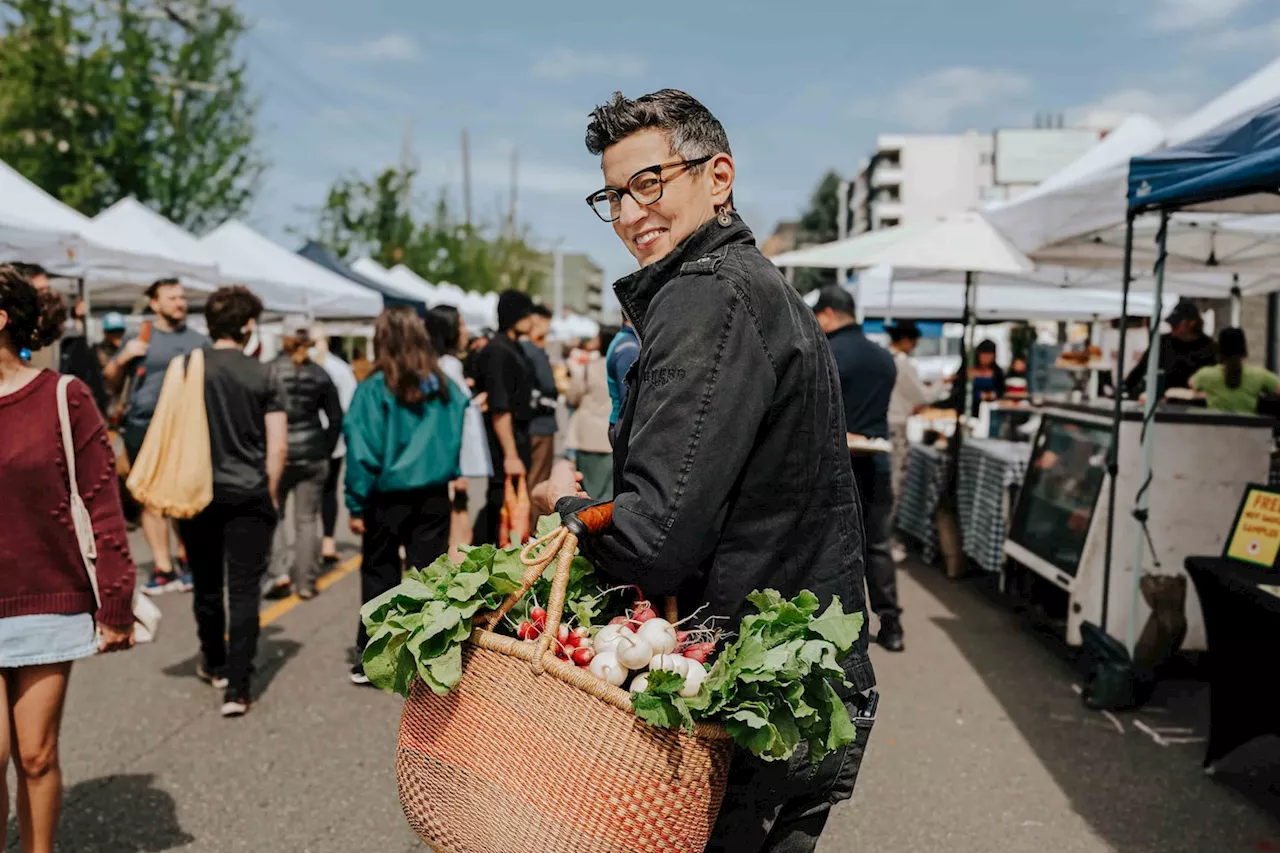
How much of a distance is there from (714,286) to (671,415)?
0.75 feet

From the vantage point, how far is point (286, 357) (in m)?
7.57

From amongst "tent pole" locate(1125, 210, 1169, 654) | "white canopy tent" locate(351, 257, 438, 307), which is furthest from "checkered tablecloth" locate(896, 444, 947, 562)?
"white canopy tent" locate(351, 257, 438, 307)

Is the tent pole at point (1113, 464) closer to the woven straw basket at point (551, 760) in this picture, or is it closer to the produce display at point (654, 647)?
the produce display at point (654, 647)

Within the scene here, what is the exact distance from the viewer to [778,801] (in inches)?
73.2

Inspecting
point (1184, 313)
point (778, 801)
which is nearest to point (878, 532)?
point (778, 801)

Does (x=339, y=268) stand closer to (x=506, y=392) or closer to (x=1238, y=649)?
(x=506, y=392)

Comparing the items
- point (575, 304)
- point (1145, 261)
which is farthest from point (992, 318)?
point (575, 304)

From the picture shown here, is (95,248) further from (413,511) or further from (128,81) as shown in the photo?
(128,81)

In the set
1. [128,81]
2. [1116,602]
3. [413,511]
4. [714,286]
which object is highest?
[128,81]

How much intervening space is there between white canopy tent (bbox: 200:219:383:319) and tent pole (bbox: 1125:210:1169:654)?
10.2 metres

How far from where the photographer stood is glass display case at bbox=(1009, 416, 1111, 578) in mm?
6371

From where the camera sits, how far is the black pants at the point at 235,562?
17.2ft

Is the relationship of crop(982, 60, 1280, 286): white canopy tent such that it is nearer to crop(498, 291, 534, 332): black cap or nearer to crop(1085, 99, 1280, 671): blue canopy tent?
crop(1085, 99, 1280, 671): blue canopy tent

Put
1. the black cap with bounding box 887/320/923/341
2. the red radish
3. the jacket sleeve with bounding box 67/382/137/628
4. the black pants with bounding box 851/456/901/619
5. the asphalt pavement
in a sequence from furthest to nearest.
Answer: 1. the black cap with bounding box 887/320/923/341
2. the black pants with bounding box 851/456/901/619
3. the asphalt pavement
4. the jacket sleeve with bounding box 67/382/137/628
5. the red radish
